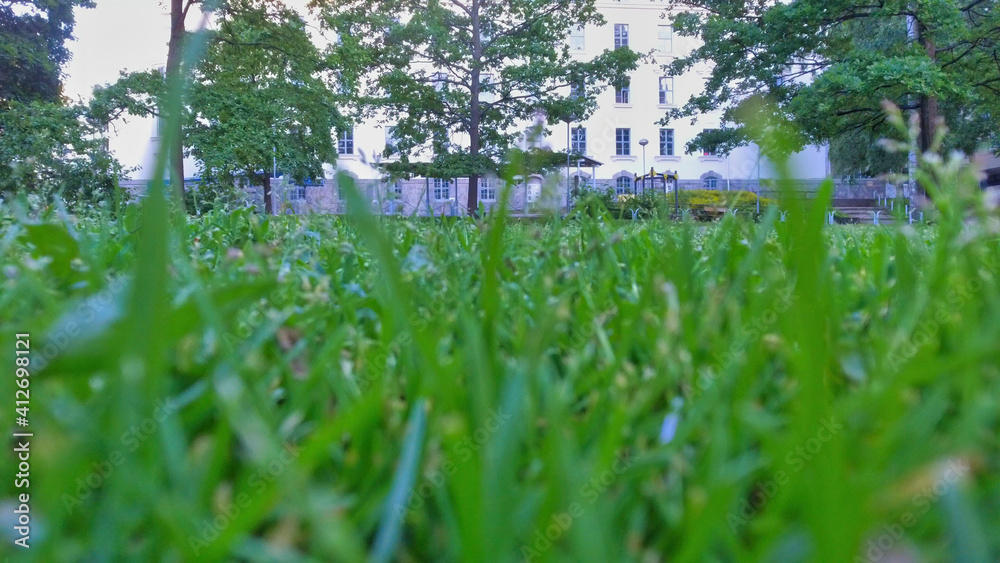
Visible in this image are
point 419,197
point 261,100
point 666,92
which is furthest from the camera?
point 666,92

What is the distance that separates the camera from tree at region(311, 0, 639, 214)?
71.4 feet

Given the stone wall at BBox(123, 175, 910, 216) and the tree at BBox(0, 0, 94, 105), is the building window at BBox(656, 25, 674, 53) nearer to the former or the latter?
the tree at BBox(0, 0, 94, 105)

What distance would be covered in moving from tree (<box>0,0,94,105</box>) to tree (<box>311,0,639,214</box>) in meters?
9.88

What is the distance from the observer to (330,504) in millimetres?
450

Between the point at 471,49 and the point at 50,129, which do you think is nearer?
the point at 50,129

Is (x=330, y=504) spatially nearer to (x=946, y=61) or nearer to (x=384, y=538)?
(x=384, y=538)

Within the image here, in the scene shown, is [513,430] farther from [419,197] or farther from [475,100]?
[475,100]

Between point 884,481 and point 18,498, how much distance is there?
604 mm

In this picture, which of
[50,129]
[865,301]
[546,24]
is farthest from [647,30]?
[865,301]

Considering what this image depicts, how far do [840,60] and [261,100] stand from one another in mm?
14683

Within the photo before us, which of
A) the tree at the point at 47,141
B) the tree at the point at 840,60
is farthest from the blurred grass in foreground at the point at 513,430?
the tree at the point at 840,60

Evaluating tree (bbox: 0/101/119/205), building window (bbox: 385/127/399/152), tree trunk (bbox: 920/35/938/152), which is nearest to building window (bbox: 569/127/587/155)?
building window (bbox: 385/127/399/152)

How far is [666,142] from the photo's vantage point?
44000 millimetres

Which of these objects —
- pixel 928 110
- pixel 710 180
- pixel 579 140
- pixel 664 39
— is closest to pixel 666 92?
pixel 664 39
